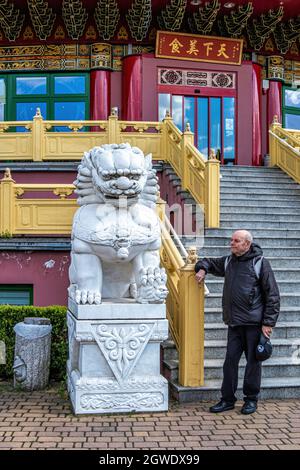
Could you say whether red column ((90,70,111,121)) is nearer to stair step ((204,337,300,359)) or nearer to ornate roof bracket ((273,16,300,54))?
ornate roof bracket ((273,16,300,54))

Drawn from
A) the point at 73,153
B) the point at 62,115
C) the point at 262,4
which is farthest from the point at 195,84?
the point at 73,153

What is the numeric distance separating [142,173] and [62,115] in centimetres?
938

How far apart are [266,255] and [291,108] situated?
848cm

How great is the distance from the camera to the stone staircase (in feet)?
18.7

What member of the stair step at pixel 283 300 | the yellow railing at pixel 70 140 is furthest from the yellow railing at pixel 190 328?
the yellow railing at pixel 70 140

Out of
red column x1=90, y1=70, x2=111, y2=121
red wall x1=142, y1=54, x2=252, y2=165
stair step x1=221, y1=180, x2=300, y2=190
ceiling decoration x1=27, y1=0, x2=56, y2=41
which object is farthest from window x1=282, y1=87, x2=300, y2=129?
ceiling decoration x1=27, y1=0, x2=56, y2=41

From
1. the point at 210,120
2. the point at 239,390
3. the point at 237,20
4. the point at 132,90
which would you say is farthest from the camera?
the point at 210,120

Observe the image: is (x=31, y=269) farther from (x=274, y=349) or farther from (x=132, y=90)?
(x=132, y=90)

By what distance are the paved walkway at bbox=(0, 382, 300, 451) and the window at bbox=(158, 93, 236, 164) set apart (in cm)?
993

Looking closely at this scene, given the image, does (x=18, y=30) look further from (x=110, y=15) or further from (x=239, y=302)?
(x=239, y=302)

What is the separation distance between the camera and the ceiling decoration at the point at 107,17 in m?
13.3

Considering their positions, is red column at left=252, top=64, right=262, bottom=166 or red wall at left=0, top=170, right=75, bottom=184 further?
red column at left=252, top=64, right=262, bottom=166

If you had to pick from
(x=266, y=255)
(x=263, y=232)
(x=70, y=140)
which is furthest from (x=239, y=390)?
(x=70, y=140)

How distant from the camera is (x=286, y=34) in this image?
14664mm
